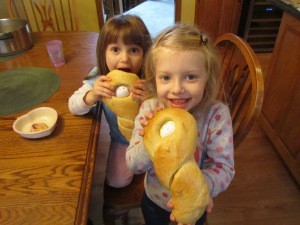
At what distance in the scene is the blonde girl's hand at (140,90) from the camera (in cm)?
79

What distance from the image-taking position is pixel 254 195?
1451mm

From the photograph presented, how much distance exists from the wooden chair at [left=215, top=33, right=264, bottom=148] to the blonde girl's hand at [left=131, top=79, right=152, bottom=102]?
0.98 ft

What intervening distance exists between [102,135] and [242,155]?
1.02 metres

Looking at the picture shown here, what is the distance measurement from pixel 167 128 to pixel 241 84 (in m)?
0.39

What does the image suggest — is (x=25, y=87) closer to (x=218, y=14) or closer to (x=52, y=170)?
(x=52, y=170)

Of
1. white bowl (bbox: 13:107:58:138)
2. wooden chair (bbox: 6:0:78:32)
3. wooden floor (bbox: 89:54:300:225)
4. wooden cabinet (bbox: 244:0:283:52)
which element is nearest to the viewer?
white bowl (bbox: 13:107:58:138)

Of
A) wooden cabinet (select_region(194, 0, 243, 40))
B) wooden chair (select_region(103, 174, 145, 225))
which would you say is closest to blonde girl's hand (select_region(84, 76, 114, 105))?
wooden chair (select_region(103, 174, 145, 225))

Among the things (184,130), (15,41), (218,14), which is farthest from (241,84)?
(218,14)

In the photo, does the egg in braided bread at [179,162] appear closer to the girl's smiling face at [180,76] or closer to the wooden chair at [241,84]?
the girl's smiling face at [180,76]

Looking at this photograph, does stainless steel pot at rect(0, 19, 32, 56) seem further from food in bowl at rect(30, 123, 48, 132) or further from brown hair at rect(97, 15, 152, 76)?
food in bowl at rect(30, 123, 48, 132)

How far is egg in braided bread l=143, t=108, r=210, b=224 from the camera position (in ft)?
1.75

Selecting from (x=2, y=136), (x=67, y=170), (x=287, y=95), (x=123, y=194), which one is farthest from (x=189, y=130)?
(x=287, y=95)

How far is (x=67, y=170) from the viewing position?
2.18 feet

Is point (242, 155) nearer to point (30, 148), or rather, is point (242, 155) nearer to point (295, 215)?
point (295, 215)
